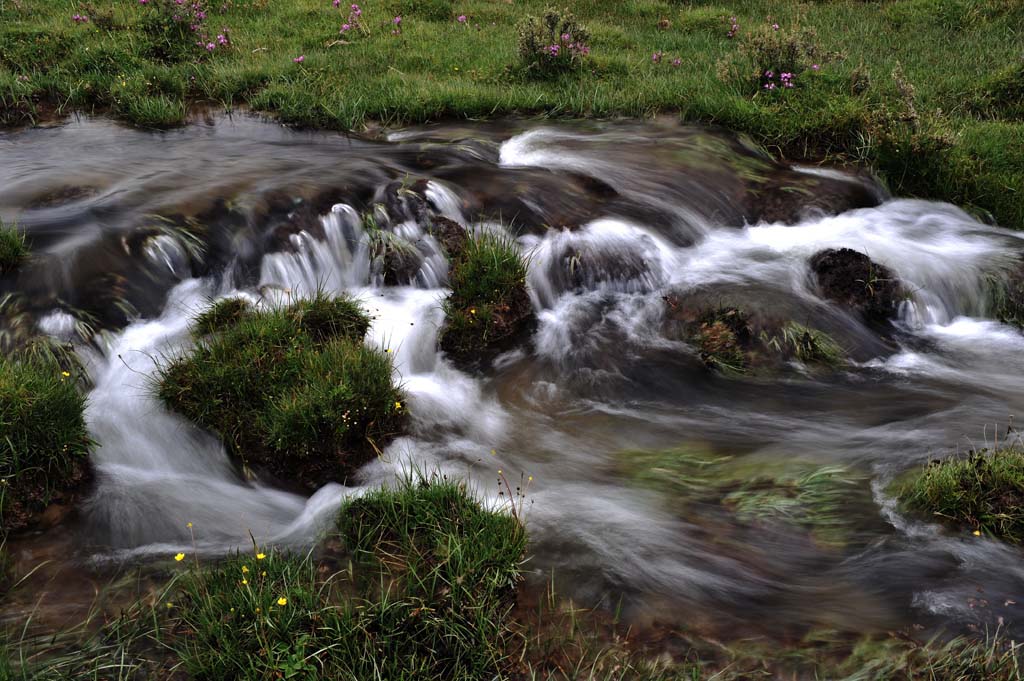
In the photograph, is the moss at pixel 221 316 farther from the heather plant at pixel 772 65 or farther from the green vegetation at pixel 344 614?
the heather plant at pixel 772 65

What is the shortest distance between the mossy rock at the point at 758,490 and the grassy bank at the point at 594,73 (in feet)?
16.8

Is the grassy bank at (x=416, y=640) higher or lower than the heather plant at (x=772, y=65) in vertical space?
lower

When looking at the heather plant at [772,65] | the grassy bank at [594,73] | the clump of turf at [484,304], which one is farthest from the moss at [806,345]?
the heather plant at [772,65]

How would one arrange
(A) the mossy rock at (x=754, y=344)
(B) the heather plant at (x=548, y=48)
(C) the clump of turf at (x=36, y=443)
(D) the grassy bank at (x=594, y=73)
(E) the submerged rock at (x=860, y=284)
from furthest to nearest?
(B) the heather plant at (x=548, y=48), (D) the grassy bank at (x=594, y=73), (E) the submerged rock at (x=860, y=284), (A) the mossy rock at (x=754, y=344), (C) the clump of turf at (x=36, y=443)

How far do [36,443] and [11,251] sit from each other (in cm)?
233

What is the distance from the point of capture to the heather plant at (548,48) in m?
10.6

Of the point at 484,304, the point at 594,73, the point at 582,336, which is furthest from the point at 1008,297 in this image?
the point at 594,73

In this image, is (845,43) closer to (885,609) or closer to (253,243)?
(253,243)

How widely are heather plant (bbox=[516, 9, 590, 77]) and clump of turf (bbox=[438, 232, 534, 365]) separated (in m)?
5.16

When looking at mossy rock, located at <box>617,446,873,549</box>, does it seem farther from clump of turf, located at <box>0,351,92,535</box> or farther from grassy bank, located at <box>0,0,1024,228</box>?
grassy bank, located at <box>0,0,1024,228</box>

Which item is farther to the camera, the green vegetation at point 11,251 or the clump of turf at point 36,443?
the green vegetation at point 11,251

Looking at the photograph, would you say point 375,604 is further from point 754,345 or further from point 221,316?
point 754,345

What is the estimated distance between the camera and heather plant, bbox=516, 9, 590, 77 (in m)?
10.6

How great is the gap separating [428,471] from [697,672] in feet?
6.79
